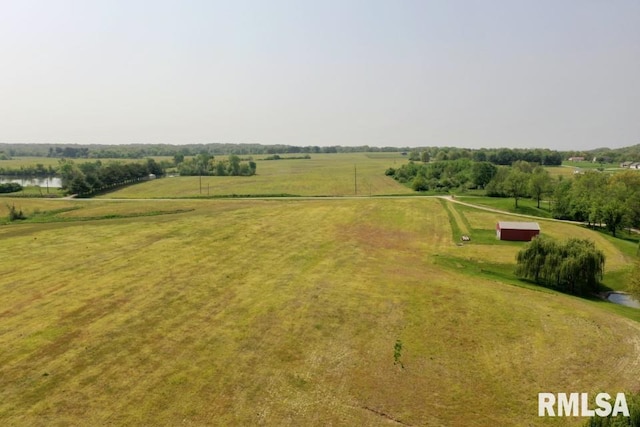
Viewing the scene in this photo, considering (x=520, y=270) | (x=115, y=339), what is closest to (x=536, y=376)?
(x=520, y=270)

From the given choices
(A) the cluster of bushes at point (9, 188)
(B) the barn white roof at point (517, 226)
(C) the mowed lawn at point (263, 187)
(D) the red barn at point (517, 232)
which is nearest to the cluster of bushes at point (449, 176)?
(C) the mowed lawn at point (263, 187)

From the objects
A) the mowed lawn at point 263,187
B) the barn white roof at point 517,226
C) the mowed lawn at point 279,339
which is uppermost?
the mowed lawn at point 263,187

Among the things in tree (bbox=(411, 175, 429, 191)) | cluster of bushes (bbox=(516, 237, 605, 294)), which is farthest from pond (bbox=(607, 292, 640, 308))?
tree (bbox=(411, 175, 429, 191))

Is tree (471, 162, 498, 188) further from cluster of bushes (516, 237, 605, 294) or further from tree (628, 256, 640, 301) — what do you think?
tree (628, 256, 640, 301)

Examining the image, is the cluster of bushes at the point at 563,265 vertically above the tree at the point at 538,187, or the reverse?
the tree at the point at 538,187

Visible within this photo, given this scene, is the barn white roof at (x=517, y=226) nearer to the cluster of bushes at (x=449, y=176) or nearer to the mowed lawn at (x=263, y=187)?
the mowed lawn at (x=263, y=187)

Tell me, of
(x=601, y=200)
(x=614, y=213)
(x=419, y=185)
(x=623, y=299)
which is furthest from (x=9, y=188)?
(x=614, y=213)

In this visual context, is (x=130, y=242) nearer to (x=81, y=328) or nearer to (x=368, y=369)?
(x=81, y=328)
